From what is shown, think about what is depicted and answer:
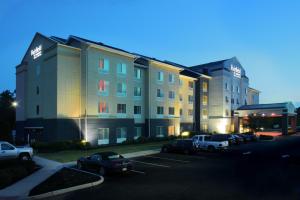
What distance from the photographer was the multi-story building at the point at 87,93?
33688 mm

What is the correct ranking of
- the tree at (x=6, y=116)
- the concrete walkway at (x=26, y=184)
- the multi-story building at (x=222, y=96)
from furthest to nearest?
the multi-story building at (x=222, y=96) < the tree at (x=6, y=116) < the concrete walkway at (x=26, y=184)

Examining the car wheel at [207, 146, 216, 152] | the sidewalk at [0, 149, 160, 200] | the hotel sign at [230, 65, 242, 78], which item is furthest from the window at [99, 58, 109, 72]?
the hotel sign at [230, 65, 242, 78]

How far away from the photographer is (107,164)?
1608cm

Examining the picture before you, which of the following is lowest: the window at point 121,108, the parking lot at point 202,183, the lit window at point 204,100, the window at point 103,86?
the parking lot at point 202,183

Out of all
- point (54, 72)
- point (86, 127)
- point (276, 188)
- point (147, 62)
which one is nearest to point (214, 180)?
point (276, 188)

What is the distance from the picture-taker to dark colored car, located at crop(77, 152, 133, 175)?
15.9 m

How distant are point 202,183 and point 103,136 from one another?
921 inches

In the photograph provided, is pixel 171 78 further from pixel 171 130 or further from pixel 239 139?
pixel 239 139

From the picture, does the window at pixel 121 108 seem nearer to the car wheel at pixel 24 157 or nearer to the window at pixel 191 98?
the car wheel at pixel 24 157

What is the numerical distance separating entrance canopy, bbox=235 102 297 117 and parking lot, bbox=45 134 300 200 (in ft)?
128

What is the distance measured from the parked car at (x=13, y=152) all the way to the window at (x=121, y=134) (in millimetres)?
16095

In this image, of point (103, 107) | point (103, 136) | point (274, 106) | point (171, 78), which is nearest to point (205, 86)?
point (171, 78)

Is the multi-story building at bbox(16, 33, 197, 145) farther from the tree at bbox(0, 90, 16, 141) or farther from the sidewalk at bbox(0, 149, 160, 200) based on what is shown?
the sidewalk at bbox(0, 149, 160, 200)

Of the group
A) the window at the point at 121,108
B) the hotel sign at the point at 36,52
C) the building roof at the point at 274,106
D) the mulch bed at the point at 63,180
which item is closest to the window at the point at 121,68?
the window at the point at 121,108
